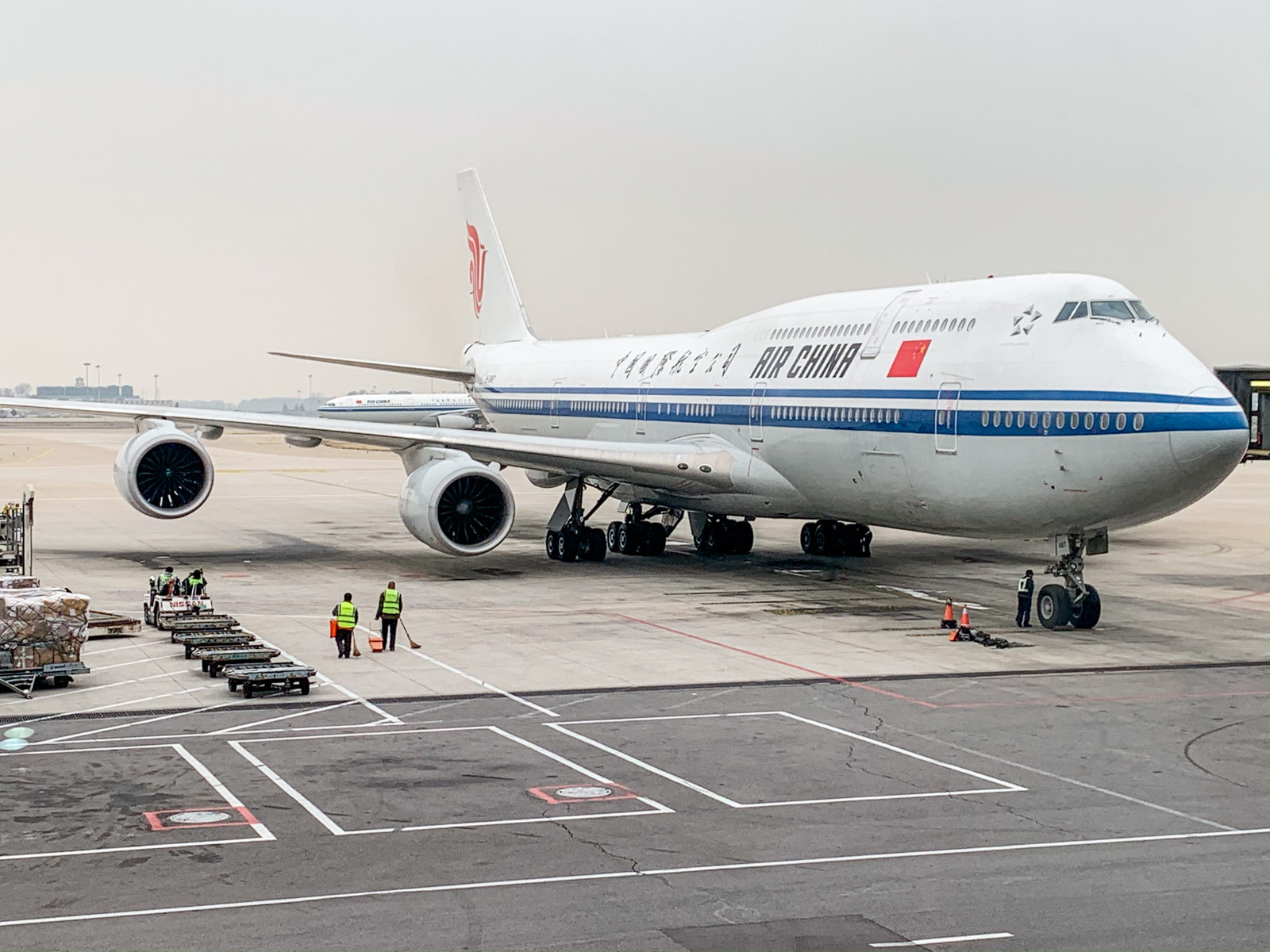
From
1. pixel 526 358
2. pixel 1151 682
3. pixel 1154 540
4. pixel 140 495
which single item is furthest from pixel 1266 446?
pixel 140 495

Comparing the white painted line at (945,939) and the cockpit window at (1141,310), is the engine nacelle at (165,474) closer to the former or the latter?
the cockpit window at (1141,310)

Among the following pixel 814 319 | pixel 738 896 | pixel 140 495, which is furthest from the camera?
pixel 140 495

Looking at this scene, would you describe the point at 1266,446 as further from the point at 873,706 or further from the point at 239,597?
the point at 239,597

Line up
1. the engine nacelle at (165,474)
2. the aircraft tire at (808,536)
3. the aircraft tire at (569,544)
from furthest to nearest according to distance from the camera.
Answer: the aircraft tire at (808,536)
the aircraft tire at (569,544)
the engine nacelle at (165,474)

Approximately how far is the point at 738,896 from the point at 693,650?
12.2m

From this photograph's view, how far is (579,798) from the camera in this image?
615 inches

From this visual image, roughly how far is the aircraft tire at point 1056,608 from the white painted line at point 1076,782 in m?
9.06

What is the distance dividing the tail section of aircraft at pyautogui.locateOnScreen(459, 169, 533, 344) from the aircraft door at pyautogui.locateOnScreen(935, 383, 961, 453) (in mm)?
23268

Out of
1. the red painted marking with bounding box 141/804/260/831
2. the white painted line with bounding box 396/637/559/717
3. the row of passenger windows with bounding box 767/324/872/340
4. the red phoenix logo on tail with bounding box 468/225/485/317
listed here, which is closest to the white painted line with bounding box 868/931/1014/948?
the red painted marking with bounding box 141/804/260/831

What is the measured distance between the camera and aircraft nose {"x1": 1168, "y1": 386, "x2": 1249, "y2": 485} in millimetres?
24234

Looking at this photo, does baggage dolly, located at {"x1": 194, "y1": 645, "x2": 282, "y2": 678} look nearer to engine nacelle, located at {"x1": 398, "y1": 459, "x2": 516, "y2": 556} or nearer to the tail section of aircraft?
engine nacelle, located at {"x1": 398, "y1": 459, "x2": 516, "y2": 556}

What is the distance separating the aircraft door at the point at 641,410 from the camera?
3738cm

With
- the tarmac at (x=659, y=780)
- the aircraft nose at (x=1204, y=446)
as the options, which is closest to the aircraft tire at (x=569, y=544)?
the tarmac at (x=659, y=780)

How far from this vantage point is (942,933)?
11617 mm
